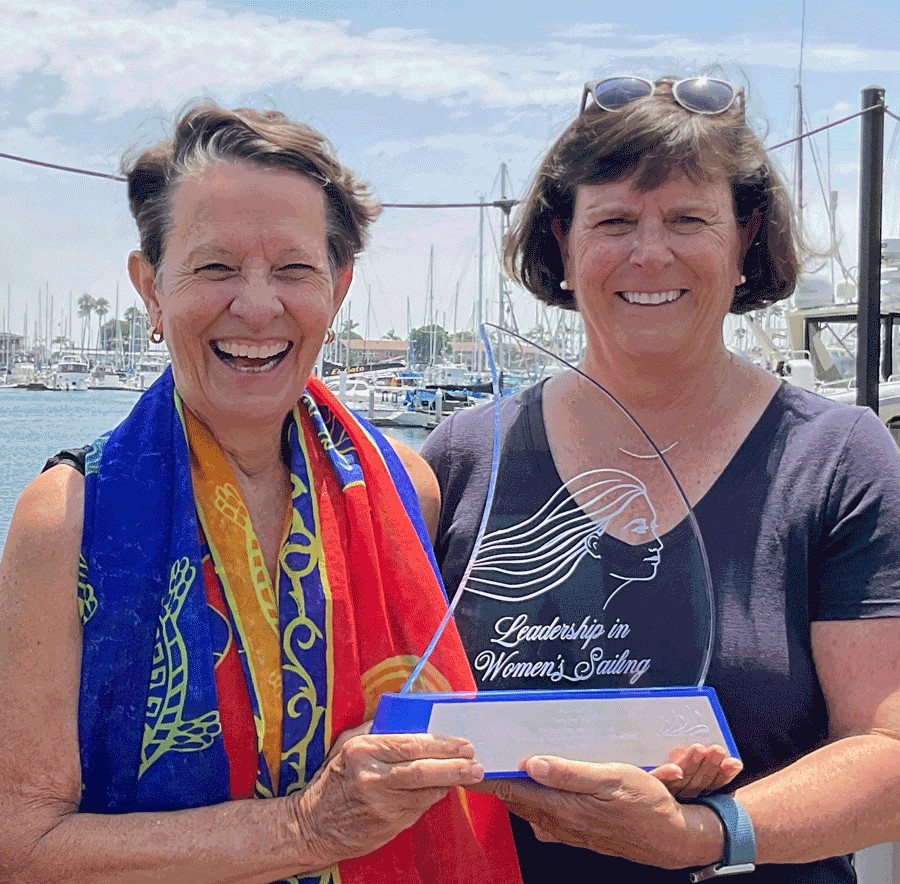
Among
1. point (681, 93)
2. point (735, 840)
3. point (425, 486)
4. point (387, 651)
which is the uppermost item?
point (681, 93)

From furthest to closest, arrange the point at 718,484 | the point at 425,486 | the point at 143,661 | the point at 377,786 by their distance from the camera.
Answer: the point at 425,486, the point at 718,484, the point at 143,661, the point at 377,786

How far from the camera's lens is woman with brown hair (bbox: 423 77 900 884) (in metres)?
1.64

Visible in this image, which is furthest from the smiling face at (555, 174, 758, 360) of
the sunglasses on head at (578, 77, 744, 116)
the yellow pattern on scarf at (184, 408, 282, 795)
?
the yellow pattern on scarf at (184, 408, 282, 795)

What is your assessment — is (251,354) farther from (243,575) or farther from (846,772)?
(846,772)

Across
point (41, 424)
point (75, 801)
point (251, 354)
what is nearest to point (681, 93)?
point (251, 354)

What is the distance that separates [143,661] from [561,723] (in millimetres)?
644

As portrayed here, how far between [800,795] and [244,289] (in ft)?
3.97

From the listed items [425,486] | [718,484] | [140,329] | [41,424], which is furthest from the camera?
[41,424]

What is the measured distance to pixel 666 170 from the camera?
1.86 metres

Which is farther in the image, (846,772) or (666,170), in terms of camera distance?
(666,170)

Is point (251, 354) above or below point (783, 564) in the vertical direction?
above

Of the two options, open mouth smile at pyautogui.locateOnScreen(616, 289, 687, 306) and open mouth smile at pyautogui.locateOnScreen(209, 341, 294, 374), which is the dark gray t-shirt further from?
open mouth smile at pyautogui.locateOnScreen(209, 341, 294, 374)

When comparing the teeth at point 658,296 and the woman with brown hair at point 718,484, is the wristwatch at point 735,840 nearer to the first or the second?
the woman with brown hair at point 718,484

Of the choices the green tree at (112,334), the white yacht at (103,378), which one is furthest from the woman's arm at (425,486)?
the white yacht at (103,378)
